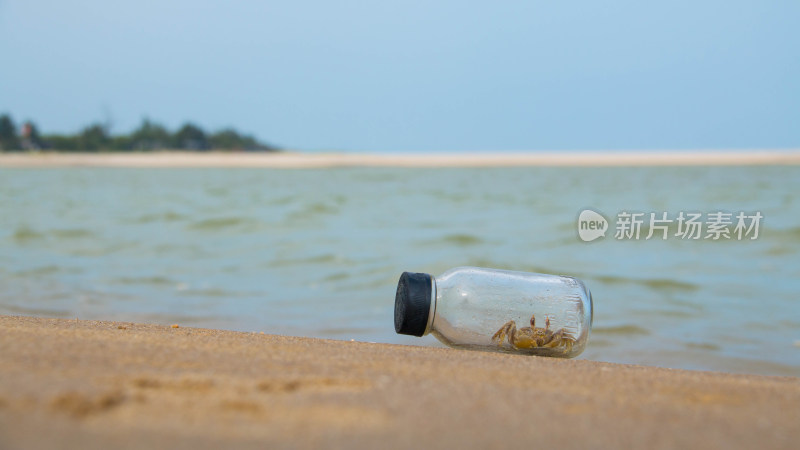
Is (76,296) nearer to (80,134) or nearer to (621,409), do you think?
(621,409)

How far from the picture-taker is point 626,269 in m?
5.41

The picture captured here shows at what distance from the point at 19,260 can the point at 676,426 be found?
225 inches

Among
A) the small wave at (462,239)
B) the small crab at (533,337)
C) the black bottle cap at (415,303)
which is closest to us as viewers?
the black bottle cap at (415,303)

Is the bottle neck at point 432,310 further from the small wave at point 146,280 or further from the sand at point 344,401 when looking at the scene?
the small wave at point 146,280

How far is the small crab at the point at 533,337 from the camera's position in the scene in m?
1.91

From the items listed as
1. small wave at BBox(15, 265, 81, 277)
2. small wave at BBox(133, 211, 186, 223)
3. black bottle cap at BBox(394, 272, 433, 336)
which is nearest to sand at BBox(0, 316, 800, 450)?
black bottle cap at BBox(394, 272, 433, 336)

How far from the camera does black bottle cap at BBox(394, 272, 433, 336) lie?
1799 millimetres

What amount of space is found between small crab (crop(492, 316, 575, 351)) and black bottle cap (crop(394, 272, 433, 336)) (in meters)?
0.22

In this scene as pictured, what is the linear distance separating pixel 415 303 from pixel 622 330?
216 centimetres

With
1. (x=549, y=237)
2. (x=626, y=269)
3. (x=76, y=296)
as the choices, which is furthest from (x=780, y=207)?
(x=76, y=296)
